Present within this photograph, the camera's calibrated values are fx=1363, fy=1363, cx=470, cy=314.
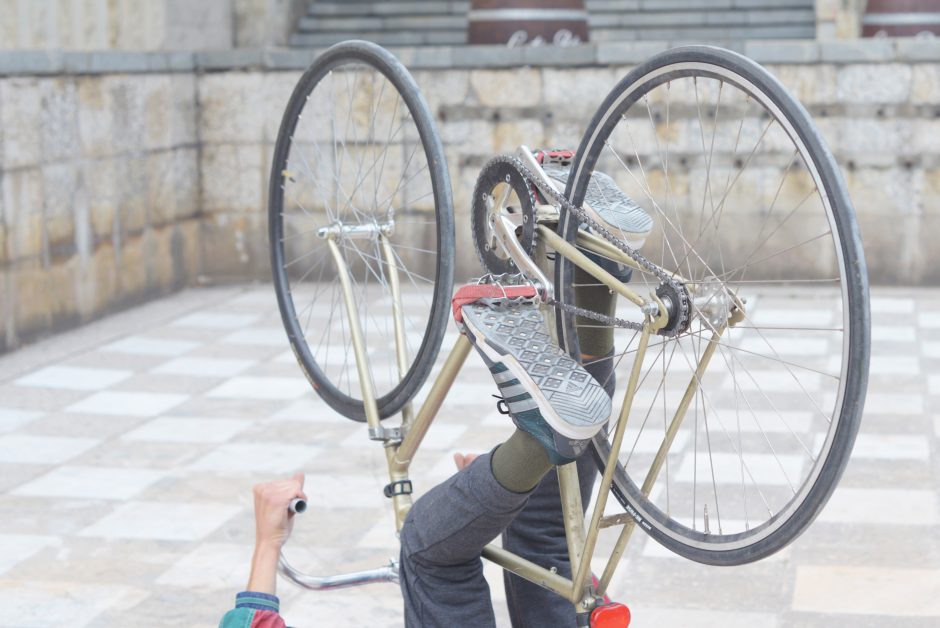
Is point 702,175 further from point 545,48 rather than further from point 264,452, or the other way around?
point 264,452

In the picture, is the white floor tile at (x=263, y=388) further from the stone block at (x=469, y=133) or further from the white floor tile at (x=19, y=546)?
the stone block at (x=469, y=133)

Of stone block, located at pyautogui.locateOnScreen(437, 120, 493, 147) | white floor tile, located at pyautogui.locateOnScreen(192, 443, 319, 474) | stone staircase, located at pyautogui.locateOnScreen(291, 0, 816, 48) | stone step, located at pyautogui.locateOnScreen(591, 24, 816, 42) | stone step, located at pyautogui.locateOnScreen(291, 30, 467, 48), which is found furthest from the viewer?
stone step, located at pyautogui.locateOnScreen(291, 30, 467, 48)

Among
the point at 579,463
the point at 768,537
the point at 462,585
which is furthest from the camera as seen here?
the point at 579,463

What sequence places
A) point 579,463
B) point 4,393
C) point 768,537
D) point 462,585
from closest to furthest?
point 768,537, point 462,585, point 579,463, point 4,393

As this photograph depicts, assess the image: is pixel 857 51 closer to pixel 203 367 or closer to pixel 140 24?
pixel 203 367

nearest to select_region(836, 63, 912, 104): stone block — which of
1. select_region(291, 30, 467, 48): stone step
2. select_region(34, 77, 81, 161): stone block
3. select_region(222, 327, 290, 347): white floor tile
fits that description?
select_region(222, 327, 290, 347): white floor tile

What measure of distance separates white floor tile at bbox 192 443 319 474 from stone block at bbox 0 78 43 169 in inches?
81.6

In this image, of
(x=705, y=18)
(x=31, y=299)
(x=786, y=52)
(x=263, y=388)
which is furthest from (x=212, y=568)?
(x=705, y=18)

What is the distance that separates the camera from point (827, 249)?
23.2 feet

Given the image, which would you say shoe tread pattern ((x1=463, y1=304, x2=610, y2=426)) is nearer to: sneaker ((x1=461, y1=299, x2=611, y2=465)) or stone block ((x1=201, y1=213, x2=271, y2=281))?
sneaker ((x1=461, y1=299, x2=611, y2=465))

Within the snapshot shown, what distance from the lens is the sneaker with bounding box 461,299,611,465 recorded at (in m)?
1.90

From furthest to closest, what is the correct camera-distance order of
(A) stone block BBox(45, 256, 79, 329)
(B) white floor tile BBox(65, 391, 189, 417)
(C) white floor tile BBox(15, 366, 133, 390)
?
1. (A) stone block BBox(45, 256, 79, 329)
2. (C) white floor tile BBox(15, 366, 133, 390)
3. (B) white floor tile BBox(65, 391, 189, 417)

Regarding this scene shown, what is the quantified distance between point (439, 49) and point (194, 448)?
350 centimetres

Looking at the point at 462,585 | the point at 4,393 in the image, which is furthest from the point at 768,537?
the point at 4,393
